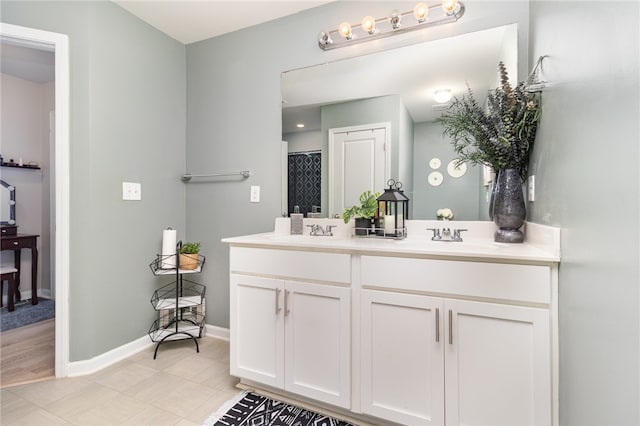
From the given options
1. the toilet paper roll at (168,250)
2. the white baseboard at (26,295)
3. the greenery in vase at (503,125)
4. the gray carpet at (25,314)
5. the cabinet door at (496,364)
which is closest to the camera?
the cabinet door at (496,364)

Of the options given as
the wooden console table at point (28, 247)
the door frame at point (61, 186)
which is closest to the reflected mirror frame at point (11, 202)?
the wooden console table at point (28, 247)

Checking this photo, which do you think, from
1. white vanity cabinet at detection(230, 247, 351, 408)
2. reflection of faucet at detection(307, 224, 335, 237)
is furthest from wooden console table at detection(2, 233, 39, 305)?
reflection of faucet at detection(307, 224, 335, 237)

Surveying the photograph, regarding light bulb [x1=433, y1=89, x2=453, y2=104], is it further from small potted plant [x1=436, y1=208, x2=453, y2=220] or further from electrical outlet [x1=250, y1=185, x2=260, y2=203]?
electrical outlet [x1=250, y1=185, x2=260, y2=203]

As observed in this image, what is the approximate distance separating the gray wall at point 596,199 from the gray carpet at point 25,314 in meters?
3.83

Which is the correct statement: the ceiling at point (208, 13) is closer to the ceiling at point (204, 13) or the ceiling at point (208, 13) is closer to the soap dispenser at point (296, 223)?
the ceiling at point (204, 13)

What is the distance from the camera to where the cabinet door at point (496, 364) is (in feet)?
3.79

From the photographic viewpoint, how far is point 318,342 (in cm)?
154

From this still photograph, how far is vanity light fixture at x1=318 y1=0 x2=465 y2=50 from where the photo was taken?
5.68 ft

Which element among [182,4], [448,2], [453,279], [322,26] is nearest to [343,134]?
[322,26]

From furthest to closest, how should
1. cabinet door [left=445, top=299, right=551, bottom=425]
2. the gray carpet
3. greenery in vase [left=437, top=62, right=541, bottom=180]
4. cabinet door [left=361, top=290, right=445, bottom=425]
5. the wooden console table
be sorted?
the wooden console table
the gray carpet
greenery in vase [left=437, top=62, right=541, bottom=180]
cabinet door [left=361, top=290, right=445, bottom=425]
cabinet door [left=445, top=299, right=551, bottom=425]

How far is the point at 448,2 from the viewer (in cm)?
169

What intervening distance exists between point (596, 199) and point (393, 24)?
58.6 inches

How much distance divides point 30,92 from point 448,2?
4.34 meters

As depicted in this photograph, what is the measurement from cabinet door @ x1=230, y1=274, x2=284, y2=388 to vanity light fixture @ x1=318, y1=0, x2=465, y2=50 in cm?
155
